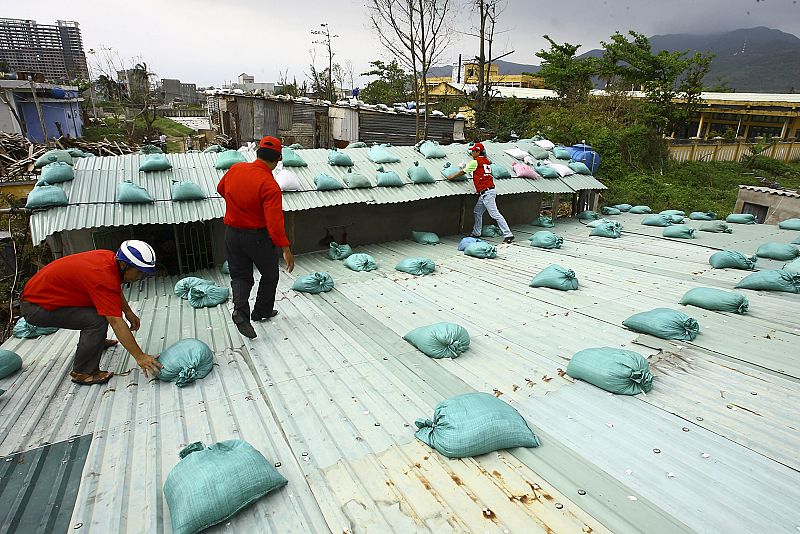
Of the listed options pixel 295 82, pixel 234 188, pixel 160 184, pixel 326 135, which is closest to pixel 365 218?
pixel 160 184

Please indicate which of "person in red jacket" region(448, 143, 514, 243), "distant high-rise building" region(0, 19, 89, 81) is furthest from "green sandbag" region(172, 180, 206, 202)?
"distant high-rise building" region(0, 19, 89, 81)

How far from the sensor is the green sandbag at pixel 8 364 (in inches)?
124

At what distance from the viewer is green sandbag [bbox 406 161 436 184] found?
7.01m

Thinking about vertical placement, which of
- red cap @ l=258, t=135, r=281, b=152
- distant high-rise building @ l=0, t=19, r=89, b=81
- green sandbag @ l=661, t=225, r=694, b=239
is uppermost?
distant high-rise building @ l=0, t=19, r=89, b=81

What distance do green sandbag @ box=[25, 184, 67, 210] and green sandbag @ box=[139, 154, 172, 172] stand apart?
1.08m

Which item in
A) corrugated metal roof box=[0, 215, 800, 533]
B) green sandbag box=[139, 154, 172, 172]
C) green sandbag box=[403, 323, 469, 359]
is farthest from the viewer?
green sandbag box=[139, 154, 172, 172]

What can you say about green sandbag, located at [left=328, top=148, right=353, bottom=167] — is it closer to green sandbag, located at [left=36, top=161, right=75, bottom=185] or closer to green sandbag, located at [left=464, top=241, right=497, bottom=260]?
green sandbag, located at [left=464, top=241, right=497, bottom=260]

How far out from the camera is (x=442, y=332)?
3529mm

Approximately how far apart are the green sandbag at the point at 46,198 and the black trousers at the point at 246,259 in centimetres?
248

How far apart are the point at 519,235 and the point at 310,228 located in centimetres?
391

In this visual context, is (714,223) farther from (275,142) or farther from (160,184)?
(160,184)

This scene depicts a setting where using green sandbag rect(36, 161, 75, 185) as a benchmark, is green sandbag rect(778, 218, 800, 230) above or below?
below

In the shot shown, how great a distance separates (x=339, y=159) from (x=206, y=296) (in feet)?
11.0

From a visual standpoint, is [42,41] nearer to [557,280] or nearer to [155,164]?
[155,164]
